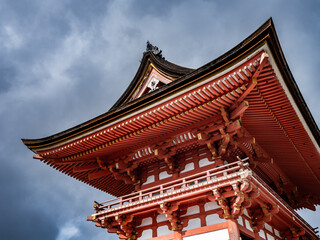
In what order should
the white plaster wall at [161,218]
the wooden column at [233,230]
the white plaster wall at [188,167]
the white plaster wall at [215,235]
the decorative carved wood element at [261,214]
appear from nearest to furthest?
1. the wooden column at [233,230]
2. the white plaster wall at [215,235]
3. the decorative carved wood element at [261,214]
4. the white plaster wall at [161,218]
5. the white plaster wall at [188,167]

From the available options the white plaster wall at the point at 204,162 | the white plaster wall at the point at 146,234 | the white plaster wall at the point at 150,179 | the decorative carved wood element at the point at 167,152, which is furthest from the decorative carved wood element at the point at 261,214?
the white plaster wall at the point at 150,179

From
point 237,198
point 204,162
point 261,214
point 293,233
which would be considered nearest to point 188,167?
point 204,162

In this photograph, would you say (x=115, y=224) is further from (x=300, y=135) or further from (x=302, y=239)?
(x=302, y=239)

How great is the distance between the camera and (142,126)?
38.0ft

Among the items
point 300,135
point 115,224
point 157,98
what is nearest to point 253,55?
point 157,98

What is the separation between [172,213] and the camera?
426 inches

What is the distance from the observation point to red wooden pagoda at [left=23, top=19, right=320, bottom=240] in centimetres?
941

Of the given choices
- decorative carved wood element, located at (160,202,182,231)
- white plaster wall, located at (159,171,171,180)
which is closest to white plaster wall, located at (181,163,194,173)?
white plaster wall, located at (159,171,171,180)

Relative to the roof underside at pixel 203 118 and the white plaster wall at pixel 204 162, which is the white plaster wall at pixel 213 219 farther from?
the roof underside at pixel 203 118

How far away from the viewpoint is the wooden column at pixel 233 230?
9.54 m

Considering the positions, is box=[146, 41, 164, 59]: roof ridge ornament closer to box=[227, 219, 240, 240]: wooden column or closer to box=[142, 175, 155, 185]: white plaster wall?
box=[142, 175, 155, 185]: white plaster wall

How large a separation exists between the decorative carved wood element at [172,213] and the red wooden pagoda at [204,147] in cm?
4

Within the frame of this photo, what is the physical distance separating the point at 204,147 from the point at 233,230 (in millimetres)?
3612

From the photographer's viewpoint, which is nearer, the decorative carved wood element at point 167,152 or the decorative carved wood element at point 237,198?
the decorative carved wood element at point 237,198
